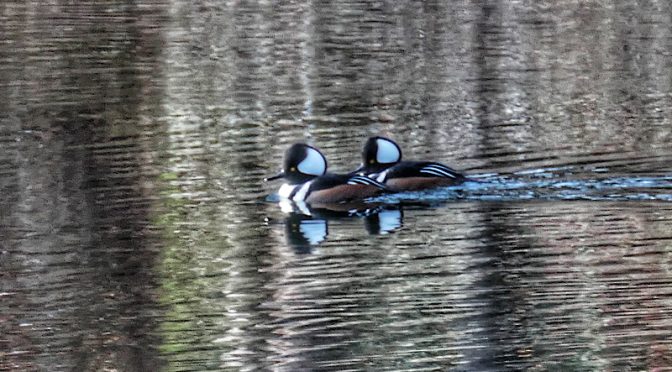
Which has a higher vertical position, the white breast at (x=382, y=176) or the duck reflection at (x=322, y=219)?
the white breast at (x=382, y=176)

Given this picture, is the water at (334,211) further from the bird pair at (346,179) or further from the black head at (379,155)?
the black head at (379,155)

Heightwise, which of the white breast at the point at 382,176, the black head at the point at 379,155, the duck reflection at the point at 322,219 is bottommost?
the duck reflection at the point at 322,219

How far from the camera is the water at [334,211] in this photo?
8.70 meters

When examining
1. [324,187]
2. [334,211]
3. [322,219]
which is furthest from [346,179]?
[322,219]

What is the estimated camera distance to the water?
343 inches

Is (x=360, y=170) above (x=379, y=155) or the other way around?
the other way around

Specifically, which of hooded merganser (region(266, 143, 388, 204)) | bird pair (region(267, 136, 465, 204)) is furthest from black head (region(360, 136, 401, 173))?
hooded merganser (region(266, 143, 388, 204))

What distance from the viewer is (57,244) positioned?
11.5m

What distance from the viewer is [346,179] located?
13.5m

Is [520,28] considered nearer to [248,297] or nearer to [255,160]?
[255,160]

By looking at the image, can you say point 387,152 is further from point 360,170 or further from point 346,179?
point 346,179

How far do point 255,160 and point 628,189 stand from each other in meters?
3.88

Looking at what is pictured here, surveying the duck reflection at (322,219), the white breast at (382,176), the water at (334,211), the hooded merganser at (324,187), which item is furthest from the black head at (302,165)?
the white breast at (382,176)

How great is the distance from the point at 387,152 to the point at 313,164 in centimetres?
80
